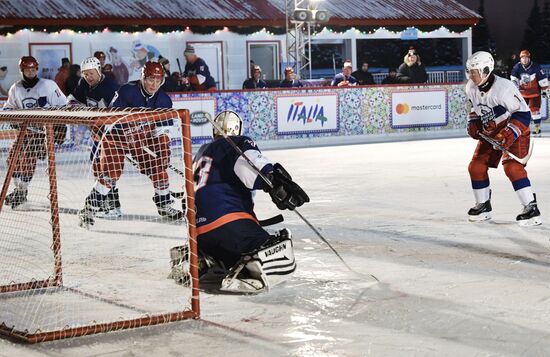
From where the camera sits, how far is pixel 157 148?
7816 millimetres

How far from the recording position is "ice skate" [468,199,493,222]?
7.42 metres

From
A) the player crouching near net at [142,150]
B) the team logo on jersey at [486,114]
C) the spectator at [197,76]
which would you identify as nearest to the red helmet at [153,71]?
the player crouching near net at [142,150]

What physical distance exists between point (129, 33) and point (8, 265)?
14291mm

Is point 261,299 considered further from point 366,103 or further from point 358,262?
point 366,103

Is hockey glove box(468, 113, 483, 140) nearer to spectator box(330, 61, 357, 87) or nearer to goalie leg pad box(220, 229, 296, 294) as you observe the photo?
goalie leg pad box(220, 229, 296, 294)

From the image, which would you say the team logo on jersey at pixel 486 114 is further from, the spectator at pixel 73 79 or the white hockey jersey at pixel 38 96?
the spectator at pixel 73 79

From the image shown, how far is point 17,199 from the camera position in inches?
341

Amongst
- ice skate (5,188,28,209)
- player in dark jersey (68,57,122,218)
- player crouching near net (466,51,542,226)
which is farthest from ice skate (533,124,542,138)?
ice skate (5,188,28,209)

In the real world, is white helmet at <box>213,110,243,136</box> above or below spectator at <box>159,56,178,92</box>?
below

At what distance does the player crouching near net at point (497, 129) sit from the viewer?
23.7 feet

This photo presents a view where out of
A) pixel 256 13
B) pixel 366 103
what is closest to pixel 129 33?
pixel 256 13

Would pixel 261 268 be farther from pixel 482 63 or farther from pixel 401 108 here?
pixel 401 108

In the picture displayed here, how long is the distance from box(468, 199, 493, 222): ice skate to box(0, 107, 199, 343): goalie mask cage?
2177 mm

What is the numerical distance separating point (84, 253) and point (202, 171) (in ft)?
5.02
